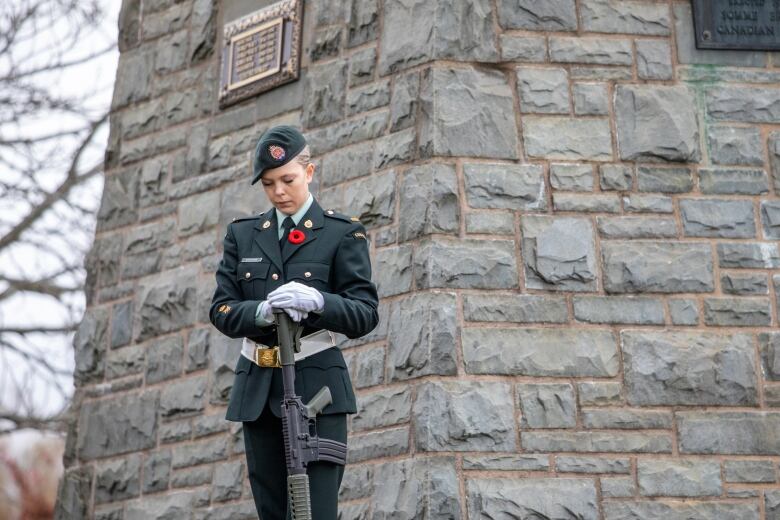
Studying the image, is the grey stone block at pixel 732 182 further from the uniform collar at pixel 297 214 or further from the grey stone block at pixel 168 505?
the grey stone block at pixel 168 505

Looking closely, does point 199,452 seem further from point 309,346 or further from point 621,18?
point 621,18

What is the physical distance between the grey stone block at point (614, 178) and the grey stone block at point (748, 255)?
1.89ft

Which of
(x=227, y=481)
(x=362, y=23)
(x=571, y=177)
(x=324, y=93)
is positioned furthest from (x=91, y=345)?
(x=571, y=177)

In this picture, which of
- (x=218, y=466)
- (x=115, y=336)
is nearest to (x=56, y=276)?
(x=115, y=336)

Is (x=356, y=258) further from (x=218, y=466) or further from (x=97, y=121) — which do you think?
(x=97, y=121)

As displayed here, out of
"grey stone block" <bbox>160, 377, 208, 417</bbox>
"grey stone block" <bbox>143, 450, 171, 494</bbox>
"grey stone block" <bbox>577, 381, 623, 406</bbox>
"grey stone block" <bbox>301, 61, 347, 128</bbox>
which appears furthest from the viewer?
"grey stone block" <bbox>143, 450, 171, 494</bbox>

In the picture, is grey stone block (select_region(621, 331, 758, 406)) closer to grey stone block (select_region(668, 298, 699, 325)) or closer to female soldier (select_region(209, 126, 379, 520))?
grey stone block (select_region(668, 298, 699, 325))

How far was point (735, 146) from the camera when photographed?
6965 millimetres

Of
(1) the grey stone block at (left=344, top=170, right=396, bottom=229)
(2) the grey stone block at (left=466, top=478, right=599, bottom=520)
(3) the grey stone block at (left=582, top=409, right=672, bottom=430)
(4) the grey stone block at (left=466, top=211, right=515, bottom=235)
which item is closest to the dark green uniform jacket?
(2) the grey stone block at (left=466, top=478, right=599, bottom=520)

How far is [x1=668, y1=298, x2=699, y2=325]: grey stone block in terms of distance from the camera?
6637 mm

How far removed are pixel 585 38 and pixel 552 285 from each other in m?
1.39

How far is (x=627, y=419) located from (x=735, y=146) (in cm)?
163

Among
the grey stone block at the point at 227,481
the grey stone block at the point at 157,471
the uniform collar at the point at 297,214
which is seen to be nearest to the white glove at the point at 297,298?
the uniform collar at the point at 297,214

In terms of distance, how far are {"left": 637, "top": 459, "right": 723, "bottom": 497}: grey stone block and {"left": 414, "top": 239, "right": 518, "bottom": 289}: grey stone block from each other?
1.12m
